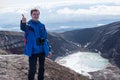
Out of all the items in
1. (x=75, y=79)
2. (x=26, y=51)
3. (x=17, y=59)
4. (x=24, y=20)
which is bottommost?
(x=75, y=79)

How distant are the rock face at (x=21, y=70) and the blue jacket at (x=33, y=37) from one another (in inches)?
154

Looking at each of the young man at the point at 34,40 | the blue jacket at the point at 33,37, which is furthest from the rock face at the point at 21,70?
the blue jacket at the point at 33,37

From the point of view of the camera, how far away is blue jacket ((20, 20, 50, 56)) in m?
16.4

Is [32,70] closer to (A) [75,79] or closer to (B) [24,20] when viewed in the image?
(B) [24,20]

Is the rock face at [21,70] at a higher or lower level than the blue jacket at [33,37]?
lower

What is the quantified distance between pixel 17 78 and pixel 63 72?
4.49 metres

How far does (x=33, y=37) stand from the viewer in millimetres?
16531

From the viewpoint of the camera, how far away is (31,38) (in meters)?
16.5

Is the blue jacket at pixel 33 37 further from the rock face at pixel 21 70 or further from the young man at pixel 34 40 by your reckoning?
the rock face at pixel 21 70

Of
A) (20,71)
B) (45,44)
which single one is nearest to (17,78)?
(20,71)

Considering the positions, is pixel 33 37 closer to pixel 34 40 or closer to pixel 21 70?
pixel 34 40

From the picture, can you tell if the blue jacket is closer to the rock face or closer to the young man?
the young man

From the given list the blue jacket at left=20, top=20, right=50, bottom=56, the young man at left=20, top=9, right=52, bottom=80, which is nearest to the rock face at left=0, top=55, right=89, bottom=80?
the young man at left=20, top=9, right=52, bottom=80

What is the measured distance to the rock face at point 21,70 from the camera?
20.5 m
